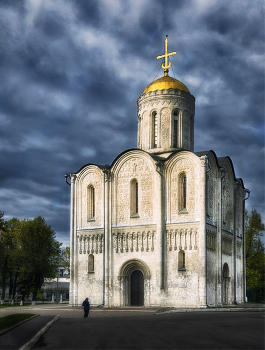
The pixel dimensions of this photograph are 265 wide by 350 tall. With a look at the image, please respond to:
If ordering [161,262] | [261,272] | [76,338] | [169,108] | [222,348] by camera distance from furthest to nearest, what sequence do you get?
[261,272] < [169,108] < [161,262] < [76,338] < [222,348]

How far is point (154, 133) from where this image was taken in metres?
Result: 37.4

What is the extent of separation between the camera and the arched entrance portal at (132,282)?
3331 cm

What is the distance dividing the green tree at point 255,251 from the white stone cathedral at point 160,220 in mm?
8981

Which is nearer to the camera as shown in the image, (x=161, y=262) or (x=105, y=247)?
(x=161, y=262)

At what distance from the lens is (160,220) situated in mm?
32656

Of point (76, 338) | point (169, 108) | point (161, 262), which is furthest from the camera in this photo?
point (169, 108)

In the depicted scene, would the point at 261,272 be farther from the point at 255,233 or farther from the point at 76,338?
the point at 76,338

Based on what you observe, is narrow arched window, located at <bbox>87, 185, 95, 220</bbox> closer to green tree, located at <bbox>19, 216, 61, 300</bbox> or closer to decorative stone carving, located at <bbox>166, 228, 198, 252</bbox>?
decorative stone carving, located at <bbox>166, 228, 198, 252</bbox>

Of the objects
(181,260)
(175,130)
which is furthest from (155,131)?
(181,260)

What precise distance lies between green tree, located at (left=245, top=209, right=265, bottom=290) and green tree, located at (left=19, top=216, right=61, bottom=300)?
800 inches

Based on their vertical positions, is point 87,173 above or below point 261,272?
above

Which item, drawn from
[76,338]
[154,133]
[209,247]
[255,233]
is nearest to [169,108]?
[154,133]

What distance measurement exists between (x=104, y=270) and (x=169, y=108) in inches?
533

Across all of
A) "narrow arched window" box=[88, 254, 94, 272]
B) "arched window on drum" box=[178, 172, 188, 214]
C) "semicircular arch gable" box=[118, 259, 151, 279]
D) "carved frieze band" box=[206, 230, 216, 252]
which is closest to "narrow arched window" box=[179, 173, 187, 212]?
"arched window on drum" box=[178, 172, 188, 214]
